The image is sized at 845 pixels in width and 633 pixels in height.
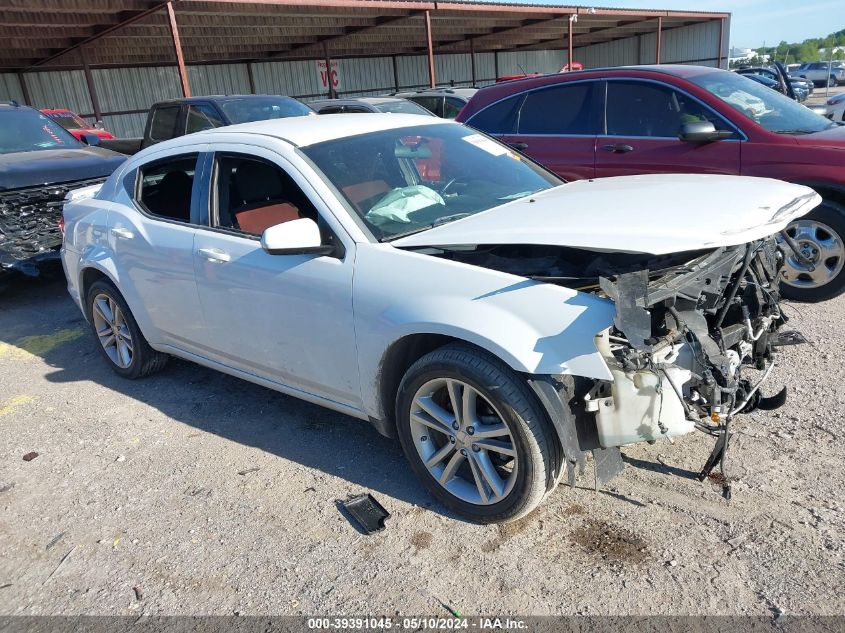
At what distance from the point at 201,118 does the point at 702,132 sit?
6.91 meters

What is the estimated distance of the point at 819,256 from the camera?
519cm

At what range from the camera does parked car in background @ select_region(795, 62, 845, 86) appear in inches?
1586

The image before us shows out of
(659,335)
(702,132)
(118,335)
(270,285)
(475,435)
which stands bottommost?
(118,335)

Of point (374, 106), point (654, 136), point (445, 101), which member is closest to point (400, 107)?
point (374, 106)

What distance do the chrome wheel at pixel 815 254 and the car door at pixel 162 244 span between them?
4.26 m

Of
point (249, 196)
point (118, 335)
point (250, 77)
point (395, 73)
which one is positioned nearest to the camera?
point (249, 196)

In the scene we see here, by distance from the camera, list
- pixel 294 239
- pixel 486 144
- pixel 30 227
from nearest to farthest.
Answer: pixel 294 239, pixel 486 144, pixel 30 227

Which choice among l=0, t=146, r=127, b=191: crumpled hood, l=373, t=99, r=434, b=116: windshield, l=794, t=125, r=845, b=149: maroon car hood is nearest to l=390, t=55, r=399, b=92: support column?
l=373, t=99, r=434, b=116: windshield

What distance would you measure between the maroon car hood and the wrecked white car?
1.99 meters

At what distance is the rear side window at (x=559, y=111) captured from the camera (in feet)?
20.8

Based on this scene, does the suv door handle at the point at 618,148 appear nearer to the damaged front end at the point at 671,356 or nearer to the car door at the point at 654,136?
the car door at the point at 654,136

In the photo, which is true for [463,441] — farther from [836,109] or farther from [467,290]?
[836,109]

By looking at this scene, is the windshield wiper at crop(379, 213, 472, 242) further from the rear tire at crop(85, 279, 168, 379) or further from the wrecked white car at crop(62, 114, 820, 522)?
the rear tire at crop(85, 279, 168, 379)

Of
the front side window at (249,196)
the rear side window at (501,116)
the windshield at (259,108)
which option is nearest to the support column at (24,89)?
the windshield at (259,108)
